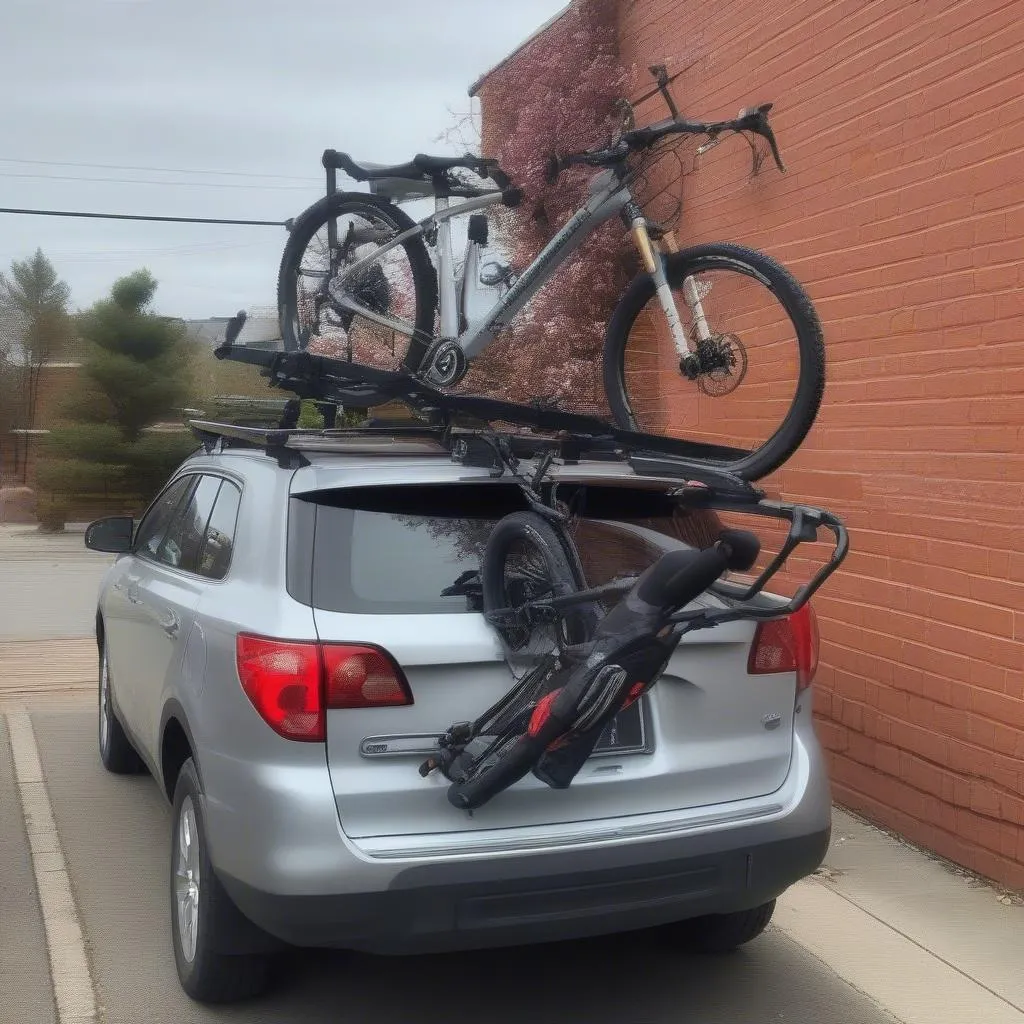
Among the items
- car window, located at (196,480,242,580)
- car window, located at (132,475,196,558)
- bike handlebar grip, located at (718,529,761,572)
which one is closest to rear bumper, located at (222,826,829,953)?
bike handlebar grip, located at (718,529,761,572)

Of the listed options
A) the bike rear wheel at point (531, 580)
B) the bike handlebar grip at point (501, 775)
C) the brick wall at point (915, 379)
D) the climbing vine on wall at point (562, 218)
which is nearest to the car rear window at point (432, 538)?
the bike rear wheel at point (531, 580)

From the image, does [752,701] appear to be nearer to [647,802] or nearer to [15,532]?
[647,802]

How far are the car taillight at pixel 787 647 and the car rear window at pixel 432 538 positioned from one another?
1.19 ft

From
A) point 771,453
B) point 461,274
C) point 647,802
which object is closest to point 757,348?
point 771,453

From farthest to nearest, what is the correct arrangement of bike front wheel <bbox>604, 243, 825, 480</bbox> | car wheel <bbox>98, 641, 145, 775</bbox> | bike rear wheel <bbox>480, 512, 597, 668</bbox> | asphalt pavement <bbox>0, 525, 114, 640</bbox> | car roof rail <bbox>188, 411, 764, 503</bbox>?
asphalt pavement <bbox>0, 525, 114, 640</bbox> < car wheel <bbox>98, 641, 145, 775</bbox> < bike front wheel <bbox>604, 243, 825, 480</bbox> < car roof rail <bbox>188, 411, 764, 503</bbox> < bike rear wheel <bbox>480, 512, 597, 668</bbox>

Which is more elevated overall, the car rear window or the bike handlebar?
the bike handlebar

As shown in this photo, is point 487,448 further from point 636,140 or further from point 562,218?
point 562,218

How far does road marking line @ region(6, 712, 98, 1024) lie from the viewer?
3.95 metres

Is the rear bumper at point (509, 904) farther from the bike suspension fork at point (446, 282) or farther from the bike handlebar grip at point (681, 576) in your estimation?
the bike suspension fork at point (446, 282)

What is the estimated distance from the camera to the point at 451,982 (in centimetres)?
411

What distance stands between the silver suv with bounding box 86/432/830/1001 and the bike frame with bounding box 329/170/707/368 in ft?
6.01

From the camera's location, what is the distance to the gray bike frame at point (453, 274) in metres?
5.62

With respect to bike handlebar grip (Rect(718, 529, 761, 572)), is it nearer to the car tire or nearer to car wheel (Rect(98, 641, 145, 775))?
the car tire

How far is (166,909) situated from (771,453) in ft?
9.00
